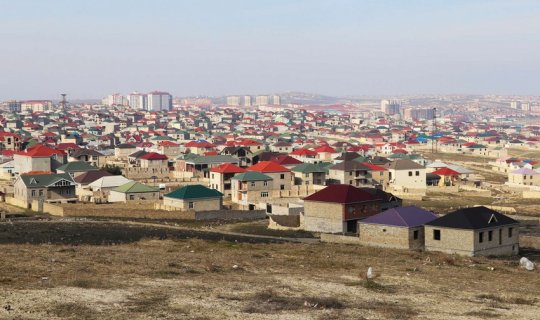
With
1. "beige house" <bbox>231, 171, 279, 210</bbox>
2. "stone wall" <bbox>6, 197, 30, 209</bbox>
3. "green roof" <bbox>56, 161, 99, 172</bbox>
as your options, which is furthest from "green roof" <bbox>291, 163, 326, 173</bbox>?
"stone wall" <bbox>6, 197, 30, 209</bbox>

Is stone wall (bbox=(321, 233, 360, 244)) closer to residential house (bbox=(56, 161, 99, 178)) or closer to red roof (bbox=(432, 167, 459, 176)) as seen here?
residential house (bbox=(56, 161, 99, 178))

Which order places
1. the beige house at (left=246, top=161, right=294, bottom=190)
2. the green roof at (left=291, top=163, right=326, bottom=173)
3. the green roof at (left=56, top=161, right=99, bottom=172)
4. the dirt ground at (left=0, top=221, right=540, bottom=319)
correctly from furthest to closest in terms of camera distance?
the green roof at (left=291, top=163, right=326, bottom=173) < the green roof at (left=56, top=161, right=99, bottom=172) < the beige house at (left=246, top=161, right=294, bottom=190) < the dirt ground at (left=0, top=221, right=540, bottom=319)

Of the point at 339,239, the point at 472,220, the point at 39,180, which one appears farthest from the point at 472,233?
the point at 39,180

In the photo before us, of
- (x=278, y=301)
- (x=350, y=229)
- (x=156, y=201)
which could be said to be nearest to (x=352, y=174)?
(x=156, y=201)

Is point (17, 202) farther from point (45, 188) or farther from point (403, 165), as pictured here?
point (403, 165)

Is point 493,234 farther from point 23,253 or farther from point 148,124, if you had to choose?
point 148,124

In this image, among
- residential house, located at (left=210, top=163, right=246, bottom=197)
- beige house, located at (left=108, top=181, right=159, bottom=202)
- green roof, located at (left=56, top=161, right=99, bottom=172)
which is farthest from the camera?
green roof, located at (left=56, top=161, right=99, bottom=172)

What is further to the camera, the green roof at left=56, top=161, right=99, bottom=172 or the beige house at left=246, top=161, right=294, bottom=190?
the green roof at left=56, top=161, right=99, bottom=172

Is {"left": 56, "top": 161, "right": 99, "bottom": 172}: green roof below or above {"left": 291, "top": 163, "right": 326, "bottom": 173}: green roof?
above
